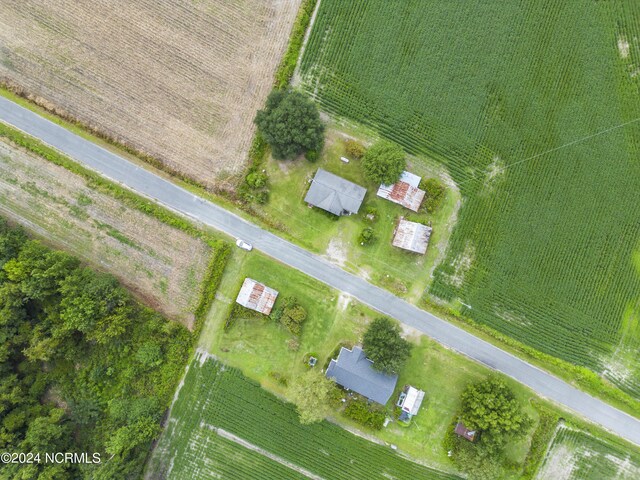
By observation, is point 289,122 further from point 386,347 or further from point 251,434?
point 251,434

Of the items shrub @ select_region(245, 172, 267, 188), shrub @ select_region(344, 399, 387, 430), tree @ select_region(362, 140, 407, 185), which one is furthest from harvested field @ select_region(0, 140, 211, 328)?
tree @ select_region(362, 140, 407, 185)

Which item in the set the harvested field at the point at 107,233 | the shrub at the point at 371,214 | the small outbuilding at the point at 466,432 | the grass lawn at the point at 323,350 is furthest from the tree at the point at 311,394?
the shrub at the point at 371,214

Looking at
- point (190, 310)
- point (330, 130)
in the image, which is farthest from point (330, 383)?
point (330, 130)

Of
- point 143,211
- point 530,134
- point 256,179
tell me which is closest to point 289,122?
point 256,179

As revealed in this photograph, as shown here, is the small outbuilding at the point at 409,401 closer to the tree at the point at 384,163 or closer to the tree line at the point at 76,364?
the tree at the point at 384,163

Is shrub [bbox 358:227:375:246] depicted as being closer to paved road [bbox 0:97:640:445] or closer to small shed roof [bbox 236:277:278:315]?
paved road [bbox 0:97:640:445]

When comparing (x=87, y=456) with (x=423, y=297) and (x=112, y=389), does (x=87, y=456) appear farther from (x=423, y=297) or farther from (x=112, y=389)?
(x=423, y=297)

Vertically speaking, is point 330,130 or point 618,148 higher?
point 618,148
